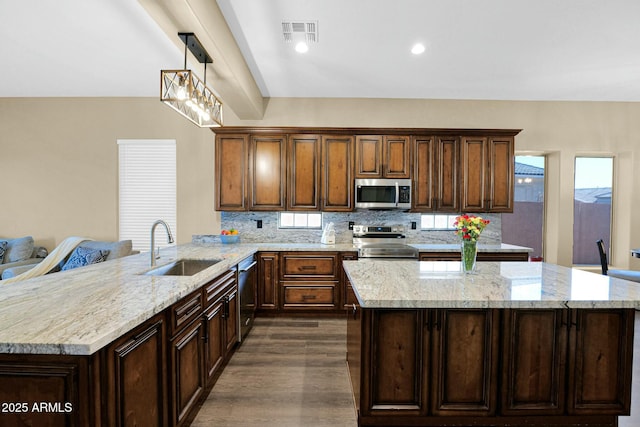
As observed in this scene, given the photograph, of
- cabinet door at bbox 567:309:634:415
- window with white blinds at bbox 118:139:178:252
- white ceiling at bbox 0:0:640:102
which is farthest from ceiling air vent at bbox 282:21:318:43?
cabinet door at bbox 567:309:634:415

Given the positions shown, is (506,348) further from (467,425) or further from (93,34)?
(93,34)

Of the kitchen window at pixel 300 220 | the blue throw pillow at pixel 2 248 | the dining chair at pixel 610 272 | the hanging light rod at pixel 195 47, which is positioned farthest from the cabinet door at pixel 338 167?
the blue throw pillow at pixel 2 248

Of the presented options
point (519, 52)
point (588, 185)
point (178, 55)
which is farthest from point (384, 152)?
point (588, 185)

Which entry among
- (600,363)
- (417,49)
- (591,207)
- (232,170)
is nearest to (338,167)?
(232,170)

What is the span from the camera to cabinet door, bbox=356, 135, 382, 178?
4.01 m

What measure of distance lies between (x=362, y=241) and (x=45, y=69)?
4.46 metres

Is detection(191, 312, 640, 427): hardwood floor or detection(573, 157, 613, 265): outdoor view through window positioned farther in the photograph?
detection(573, 157, 613, 265): outdoor view through window

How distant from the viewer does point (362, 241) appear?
164 inches

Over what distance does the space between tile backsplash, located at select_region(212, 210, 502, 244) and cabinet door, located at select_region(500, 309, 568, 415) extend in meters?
2.59

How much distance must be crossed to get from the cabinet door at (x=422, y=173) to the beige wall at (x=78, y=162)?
9.51 ft

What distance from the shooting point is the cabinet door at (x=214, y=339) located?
6.86 feet

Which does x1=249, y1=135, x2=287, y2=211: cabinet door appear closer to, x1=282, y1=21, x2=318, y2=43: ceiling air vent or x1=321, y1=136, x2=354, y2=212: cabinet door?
x1=321, y1=136, x2=354, y2=212: cabinet door

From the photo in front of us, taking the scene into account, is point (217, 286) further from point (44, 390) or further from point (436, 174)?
point (436, 174)

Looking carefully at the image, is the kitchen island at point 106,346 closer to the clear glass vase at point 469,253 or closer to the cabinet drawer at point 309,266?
the cabinet drawer at point 309,266
